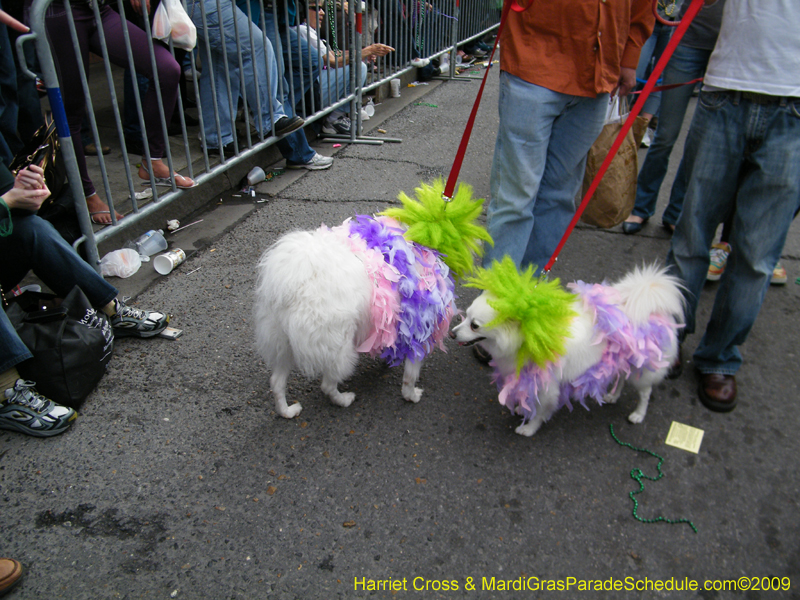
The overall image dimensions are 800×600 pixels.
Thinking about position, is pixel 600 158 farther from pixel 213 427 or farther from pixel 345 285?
pixel 213 427

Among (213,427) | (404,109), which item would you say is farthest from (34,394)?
(404,109)

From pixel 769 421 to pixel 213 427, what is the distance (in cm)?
270

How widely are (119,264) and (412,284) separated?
2099 millimetres

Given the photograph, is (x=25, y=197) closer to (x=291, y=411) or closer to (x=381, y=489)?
(x=291, y=411)

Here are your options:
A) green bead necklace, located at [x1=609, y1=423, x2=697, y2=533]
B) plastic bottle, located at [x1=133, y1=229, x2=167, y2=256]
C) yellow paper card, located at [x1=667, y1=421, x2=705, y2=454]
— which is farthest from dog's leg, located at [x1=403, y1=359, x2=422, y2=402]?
plastic bottle, located at [x1=133, y1=229, x2=167, y2=256]

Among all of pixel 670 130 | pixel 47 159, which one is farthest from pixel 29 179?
pixel 670 130

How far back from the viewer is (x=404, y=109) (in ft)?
23.0

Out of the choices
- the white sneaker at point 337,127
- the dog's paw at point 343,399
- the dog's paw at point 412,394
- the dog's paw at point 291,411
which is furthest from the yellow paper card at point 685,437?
the white sneaker at point 337,127

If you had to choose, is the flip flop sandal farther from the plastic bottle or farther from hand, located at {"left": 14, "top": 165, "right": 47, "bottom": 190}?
hand, located at {"left": 14, "top": 165, "right": 47, "bottom": 190}

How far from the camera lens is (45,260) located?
256 centimetres

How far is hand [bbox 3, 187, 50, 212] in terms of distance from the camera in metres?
2.37

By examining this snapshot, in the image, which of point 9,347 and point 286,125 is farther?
point 286,125

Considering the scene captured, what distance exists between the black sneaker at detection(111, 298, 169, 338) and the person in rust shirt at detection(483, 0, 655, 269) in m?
1.87

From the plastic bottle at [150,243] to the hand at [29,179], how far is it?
3.59 feet
